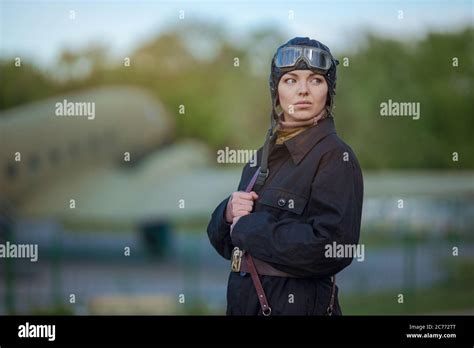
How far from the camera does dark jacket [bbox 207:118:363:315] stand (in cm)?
296

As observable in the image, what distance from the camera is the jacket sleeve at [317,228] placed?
295 centimetres

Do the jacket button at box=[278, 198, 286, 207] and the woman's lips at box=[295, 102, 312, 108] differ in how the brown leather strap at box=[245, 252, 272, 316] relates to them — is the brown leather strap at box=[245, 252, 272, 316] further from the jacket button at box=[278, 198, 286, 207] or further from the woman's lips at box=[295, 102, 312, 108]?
the woman's lips at box=[295, 102, 312, 108]

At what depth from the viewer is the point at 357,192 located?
3.04 m

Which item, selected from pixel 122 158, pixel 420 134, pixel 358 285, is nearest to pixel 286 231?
pixel 358 285

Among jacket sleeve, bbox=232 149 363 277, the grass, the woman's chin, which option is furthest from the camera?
the grass

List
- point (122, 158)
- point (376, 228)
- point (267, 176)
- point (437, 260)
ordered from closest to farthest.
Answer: point (267, 176) < point (437, 260) < point (122, 158) < point (376, 228)

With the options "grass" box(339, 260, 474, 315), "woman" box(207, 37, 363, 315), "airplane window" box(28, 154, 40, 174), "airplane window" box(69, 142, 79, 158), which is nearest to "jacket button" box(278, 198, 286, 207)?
"woman" box(207, 37, 363, 315)

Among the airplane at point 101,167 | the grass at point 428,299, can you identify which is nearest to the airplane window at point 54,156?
the airplane at point 101,167

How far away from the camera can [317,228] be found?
116 inches

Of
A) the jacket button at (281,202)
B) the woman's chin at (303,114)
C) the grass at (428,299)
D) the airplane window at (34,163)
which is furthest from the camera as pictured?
the airplane window at (34,163)

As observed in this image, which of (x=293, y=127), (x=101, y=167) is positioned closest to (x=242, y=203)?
(x=293, y=127)

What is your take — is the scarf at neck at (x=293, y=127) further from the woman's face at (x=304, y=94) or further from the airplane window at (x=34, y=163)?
the airplane window at (x=34, y=163)
